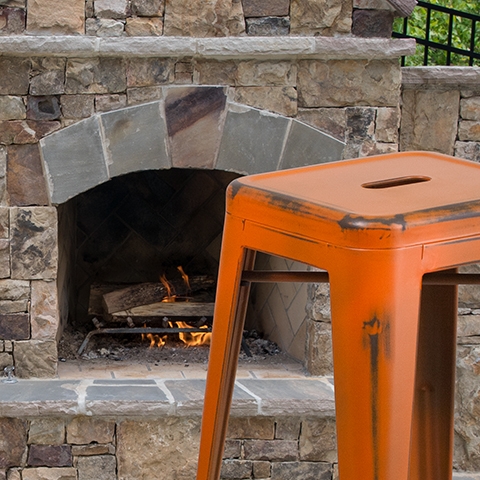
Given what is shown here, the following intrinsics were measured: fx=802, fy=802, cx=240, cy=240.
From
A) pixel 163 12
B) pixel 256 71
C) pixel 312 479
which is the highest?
pixel 163 12

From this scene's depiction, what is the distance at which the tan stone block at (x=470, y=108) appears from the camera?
3.36 m

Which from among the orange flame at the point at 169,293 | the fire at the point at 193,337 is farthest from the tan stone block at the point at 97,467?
the orange flame at the point at 169,293

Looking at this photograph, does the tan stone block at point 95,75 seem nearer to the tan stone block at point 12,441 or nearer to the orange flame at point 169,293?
the orange flame at point 169,293

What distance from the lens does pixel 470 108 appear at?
3.36 m

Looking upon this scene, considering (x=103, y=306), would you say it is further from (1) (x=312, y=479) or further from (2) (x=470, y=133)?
(2) (x=470, y=133)

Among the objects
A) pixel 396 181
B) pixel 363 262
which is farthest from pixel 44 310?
pixel 363 262

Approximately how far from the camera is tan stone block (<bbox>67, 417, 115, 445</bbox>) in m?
3.06

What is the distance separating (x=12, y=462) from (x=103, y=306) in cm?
100

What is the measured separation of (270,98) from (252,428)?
4.26ft

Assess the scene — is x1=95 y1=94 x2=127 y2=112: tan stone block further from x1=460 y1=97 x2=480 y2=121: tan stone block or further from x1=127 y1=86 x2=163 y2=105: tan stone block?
x1=460 y1=97 x2=480 y2=121: tan stone block

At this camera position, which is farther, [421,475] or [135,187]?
[135,187]

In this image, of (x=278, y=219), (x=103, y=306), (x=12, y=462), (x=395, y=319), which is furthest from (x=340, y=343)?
(x=103, y=306)

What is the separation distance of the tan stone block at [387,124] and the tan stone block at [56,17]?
3.98 ft

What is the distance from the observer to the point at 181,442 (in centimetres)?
311
